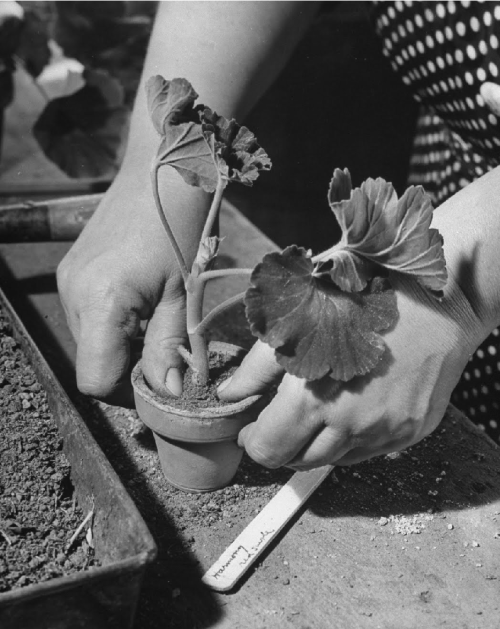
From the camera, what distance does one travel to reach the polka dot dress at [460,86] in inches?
45.1

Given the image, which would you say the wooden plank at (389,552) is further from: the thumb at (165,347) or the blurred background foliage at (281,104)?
the blurred background foliage at (281,104)

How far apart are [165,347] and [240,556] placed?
0.29 m

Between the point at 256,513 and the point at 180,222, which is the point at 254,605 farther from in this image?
the point at 180,222

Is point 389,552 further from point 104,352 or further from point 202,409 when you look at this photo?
point 104,352

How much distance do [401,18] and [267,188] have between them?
69cm

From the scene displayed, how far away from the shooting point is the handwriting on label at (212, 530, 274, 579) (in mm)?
825

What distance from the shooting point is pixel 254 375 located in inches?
33.0

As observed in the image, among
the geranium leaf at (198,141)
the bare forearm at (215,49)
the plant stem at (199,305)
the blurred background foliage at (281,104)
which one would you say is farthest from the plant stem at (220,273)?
the blurred background foliage at (281,104)

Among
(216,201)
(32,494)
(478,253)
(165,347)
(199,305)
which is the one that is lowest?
(32,494)

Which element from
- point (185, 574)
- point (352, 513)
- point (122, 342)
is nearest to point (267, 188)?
point (122, 342)

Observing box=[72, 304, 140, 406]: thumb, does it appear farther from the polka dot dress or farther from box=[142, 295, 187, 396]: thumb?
the polka dot dress

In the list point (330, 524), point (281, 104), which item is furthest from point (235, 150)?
point (281, 104)

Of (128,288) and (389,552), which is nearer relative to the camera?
(389,552)

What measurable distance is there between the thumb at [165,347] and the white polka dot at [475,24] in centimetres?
65
